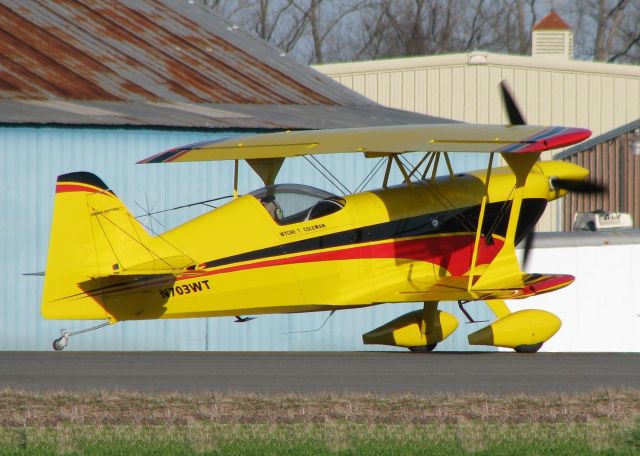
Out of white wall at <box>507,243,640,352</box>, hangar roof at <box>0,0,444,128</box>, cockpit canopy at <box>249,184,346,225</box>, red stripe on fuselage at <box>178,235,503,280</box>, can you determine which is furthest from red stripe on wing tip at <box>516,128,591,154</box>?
hangar roof at <box>0,0,444,128</box>

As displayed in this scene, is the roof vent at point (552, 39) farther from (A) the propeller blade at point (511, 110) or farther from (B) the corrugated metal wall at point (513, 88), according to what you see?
(A) the propeller blade at point (511, 110)

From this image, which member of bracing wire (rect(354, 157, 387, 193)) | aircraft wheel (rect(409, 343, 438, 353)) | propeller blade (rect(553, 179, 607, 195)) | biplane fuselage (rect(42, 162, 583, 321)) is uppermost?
bracing wire (rect(354, 157, 387, 193))

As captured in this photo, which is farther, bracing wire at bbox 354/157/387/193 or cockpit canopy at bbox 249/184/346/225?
bracing wire at bbox 354/157/387/193

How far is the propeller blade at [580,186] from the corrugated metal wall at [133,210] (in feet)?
16.0

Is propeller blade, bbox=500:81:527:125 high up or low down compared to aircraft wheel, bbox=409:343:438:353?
up

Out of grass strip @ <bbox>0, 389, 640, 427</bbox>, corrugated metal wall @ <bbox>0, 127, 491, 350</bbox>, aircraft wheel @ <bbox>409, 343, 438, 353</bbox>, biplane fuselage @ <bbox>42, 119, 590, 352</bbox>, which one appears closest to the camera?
grass strip @ <bbox>0, 389, 640, 427</bbox>

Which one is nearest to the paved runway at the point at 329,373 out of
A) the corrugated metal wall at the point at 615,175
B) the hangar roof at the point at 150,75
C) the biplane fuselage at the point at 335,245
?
the biplane fuselage at the point at 335,245

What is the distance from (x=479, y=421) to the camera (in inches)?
398

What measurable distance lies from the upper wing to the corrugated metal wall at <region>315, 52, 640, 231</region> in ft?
58.8

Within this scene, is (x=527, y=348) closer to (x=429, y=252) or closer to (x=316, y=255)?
(x=429, y=252)

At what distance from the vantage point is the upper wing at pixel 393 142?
14.5 meters

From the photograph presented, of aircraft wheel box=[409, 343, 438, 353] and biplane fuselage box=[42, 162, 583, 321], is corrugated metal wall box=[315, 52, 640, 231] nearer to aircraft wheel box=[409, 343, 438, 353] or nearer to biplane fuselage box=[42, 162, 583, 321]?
aircraft wheel box=[409, 343, 438, 353]

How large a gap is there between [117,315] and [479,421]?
210 inches

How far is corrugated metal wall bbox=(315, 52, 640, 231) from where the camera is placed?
34.4 m
